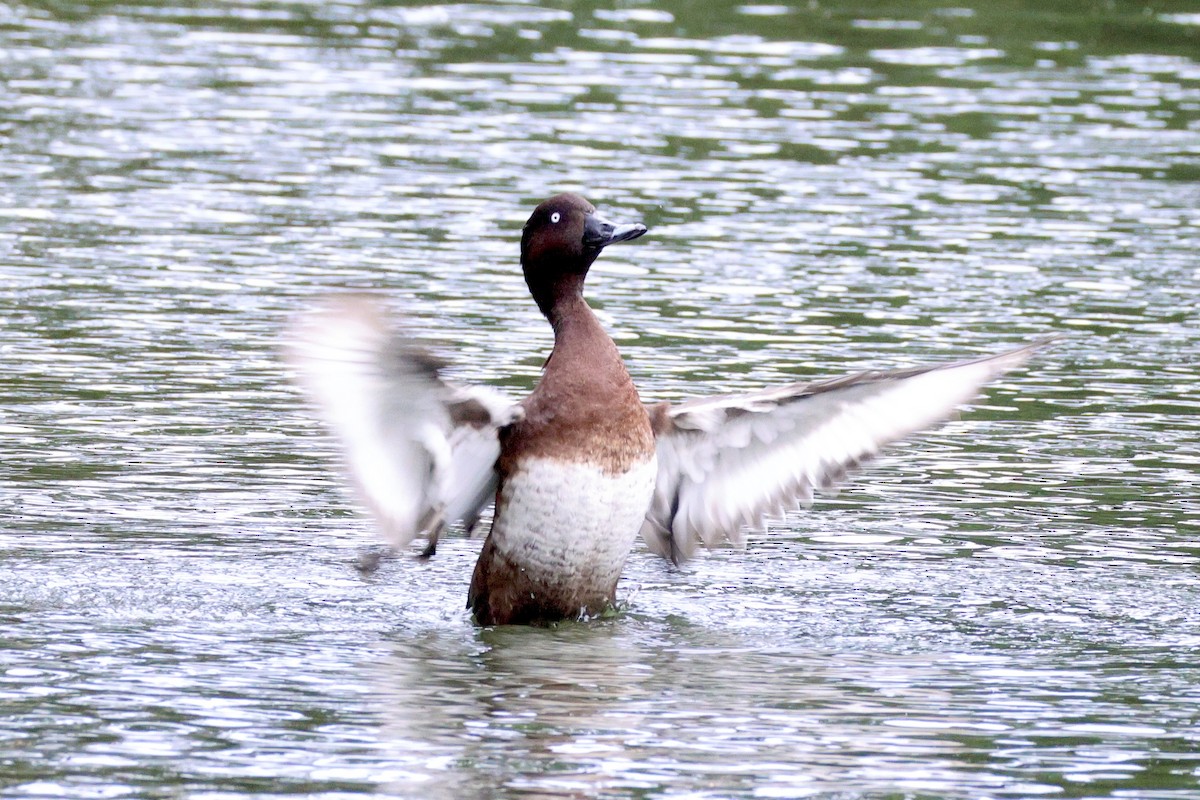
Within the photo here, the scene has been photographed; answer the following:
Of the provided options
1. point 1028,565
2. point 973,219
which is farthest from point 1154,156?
point 1028,565

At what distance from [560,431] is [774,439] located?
119cm

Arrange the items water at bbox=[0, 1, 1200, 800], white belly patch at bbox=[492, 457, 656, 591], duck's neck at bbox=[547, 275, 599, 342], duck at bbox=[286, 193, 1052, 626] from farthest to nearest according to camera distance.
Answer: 1. duck's neck at bbox=[547, 275, 599, 342]
2. white belly patch at bbox=[492, 457, 656, 591]
3. duck at bbox=[286, 193, 1052, 626]
4. water at bbox=[0, 1, 1200, 800]

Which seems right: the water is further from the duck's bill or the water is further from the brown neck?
the duck's bill

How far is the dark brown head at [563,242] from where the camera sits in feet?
30.9

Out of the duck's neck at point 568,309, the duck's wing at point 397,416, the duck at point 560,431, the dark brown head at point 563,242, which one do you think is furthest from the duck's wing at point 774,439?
the duck's wing at point 397,416

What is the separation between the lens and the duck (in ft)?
28.5

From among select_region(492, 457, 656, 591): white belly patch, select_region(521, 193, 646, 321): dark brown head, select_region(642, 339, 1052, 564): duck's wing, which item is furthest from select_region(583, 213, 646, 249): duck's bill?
select_region(492, 457, 656, 591): white belly patch

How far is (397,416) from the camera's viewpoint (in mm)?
8906

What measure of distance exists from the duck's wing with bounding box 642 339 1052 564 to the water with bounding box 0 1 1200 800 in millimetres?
351

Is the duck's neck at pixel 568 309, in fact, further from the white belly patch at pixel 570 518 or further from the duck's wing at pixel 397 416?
the white belly patch at pixel 570 518

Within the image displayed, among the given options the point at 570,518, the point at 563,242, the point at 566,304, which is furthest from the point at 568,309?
the point at 570,518

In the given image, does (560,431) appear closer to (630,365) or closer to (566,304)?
(566,304)

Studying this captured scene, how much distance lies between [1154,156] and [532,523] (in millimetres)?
12696

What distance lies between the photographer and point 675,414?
957 centimetres
